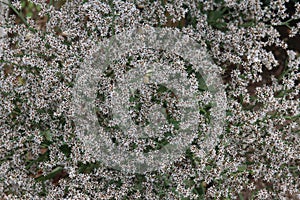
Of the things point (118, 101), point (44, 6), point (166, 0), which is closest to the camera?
point (118, 101)

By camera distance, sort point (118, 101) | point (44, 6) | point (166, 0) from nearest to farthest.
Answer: point (118, 101) → point (44, 6) → point (166, 0)

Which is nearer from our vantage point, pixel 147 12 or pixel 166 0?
pixel 147 12

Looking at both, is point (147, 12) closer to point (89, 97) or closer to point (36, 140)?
point (89, 97)

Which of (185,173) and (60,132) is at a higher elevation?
(60,132)

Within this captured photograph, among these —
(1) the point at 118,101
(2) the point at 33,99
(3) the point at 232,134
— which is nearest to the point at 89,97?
(1) the point at 118,101

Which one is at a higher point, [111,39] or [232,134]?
[111,39]

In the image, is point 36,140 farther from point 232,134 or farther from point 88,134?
point 232,134

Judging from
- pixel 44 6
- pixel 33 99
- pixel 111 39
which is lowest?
pixel 33 99

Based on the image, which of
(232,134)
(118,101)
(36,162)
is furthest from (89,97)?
(232,134)

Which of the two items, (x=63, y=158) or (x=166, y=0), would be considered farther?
(x=166, y=0)
